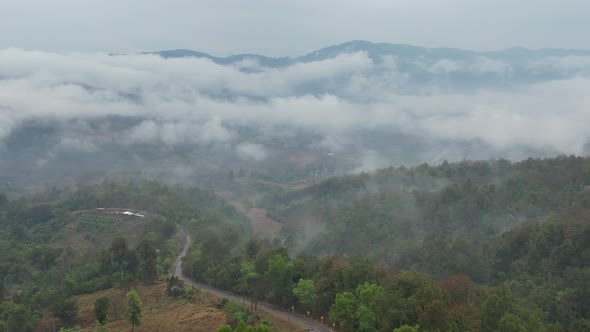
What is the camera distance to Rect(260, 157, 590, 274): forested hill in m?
63.4

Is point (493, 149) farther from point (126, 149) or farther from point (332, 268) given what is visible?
point (332, 268)

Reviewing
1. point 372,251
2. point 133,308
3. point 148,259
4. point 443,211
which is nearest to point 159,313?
point 133,308

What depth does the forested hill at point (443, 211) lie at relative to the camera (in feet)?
208

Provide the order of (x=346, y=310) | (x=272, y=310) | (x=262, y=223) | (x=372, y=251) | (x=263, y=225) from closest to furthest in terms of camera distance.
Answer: (x=346, y=310) → (x=272, y=310) → (x=372, y=251) → (x=263, y=225) → (x=262, y=223)

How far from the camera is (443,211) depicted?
262 feet

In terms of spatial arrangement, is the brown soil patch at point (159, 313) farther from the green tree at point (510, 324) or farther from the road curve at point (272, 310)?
the green tree at point (510, 324)

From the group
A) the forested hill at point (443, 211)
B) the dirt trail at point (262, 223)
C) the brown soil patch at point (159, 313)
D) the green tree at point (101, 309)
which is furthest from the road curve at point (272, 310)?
the dirt trail at point (262, 223)

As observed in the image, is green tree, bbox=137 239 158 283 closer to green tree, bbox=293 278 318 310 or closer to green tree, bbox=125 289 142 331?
green tree, bbox=125 289 142 331

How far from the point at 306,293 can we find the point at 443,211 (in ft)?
Answer: 155

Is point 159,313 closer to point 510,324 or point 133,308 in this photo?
point 133,308

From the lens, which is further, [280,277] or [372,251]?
[372,251]

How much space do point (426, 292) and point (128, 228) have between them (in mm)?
60387

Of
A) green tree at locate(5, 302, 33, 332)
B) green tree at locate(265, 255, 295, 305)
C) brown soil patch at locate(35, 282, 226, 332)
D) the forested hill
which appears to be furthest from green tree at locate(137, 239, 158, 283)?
the forested hill

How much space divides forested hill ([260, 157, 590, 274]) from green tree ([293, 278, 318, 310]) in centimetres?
2473
